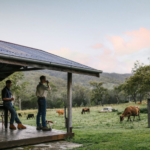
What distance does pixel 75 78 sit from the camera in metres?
141

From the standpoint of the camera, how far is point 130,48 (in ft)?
566

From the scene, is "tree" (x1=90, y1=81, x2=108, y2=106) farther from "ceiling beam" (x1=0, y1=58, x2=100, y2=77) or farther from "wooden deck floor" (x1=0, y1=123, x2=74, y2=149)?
"wooden deck floor" (x1=0, y1=123, x2=74, y2=149)

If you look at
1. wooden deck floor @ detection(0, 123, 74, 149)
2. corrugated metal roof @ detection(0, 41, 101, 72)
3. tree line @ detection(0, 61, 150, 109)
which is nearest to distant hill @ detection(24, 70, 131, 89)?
tree line @ detection(0, 61, 150, 109)

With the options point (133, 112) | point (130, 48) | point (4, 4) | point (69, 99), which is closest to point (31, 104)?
point (4, 4)

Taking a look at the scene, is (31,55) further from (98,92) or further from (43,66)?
(98,92)

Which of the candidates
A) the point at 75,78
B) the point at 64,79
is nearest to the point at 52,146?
the point at 64,79

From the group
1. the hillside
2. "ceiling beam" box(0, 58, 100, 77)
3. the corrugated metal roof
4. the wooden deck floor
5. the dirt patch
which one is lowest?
the dirt patch

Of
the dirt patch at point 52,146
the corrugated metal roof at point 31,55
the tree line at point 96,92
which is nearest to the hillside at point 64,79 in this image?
the tree line at point 96,92

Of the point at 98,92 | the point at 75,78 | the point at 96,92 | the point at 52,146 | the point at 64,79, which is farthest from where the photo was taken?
the point at 75,78

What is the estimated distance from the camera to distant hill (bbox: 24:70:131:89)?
120 m

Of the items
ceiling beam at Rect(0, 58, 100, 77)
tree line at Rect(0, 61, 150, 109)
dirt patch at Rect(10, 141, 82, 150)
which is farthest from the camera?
tree line at Rect(0, 61, 150, 109)

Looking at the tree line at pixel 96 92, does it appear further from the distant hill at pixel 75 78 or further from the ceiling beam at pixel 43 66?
the distant hill at pixel 75 78

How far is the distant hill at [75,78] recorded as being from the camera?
120m

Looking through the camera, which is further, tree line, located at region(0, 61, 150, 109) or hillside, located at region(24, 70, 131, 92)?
hillside, located at region(24, 70, 131, 92)
